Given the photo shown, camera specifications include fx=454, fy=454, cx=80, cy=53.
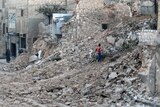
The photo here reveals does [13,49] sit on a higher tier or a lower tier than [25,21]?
lower

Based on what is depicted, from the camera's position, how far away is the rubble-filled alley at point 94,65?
1834 centimetres

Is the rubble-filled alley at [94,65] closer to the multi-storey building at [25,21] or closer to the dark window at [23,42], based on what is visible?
the multi-storey building at [25,21]

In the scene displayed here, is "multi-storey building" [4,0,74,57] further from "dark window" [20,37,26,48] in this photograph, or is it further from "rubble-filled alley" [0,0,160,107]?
"rubble-filled alley" [0,0,160,107]

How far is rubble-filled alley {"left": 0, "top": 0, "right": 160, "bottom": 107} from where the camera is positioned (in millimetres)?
18344

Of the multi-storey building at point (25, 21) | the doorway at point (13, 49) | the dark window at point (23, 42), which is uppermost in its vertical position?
the multi-storey building at point (25, 21)

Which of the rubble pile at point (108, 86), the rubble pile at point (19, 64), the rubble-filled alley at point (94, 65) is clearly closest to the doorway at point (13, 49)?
the rubble pile at point (19, 64)

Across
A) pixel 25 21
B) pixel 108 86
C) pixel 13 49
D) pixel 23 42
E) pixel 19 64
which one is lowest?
pixel 13 49

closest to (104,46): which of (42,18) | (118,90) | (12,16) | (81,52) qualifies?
(81,52)

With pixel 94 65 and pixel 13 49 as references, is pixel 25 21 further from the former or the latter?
pixel 94 65

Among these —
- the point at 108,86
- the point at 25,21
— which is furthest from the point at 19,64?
the point at 108,86

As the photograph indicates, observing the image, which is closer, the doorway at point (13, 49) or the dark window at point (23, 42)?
the dark window at point (23, 42)

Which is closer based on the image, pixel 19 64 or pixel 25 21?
pixel 19 64

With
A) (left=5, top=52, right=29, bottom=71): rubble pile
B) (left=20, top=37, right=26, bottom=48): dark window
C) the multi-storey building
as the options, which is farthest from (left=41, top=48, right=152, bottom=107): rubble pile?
(left=20, top=37, right=26, bottom=48): dark window

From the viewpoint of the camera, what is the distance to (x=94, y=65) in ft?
76.2
